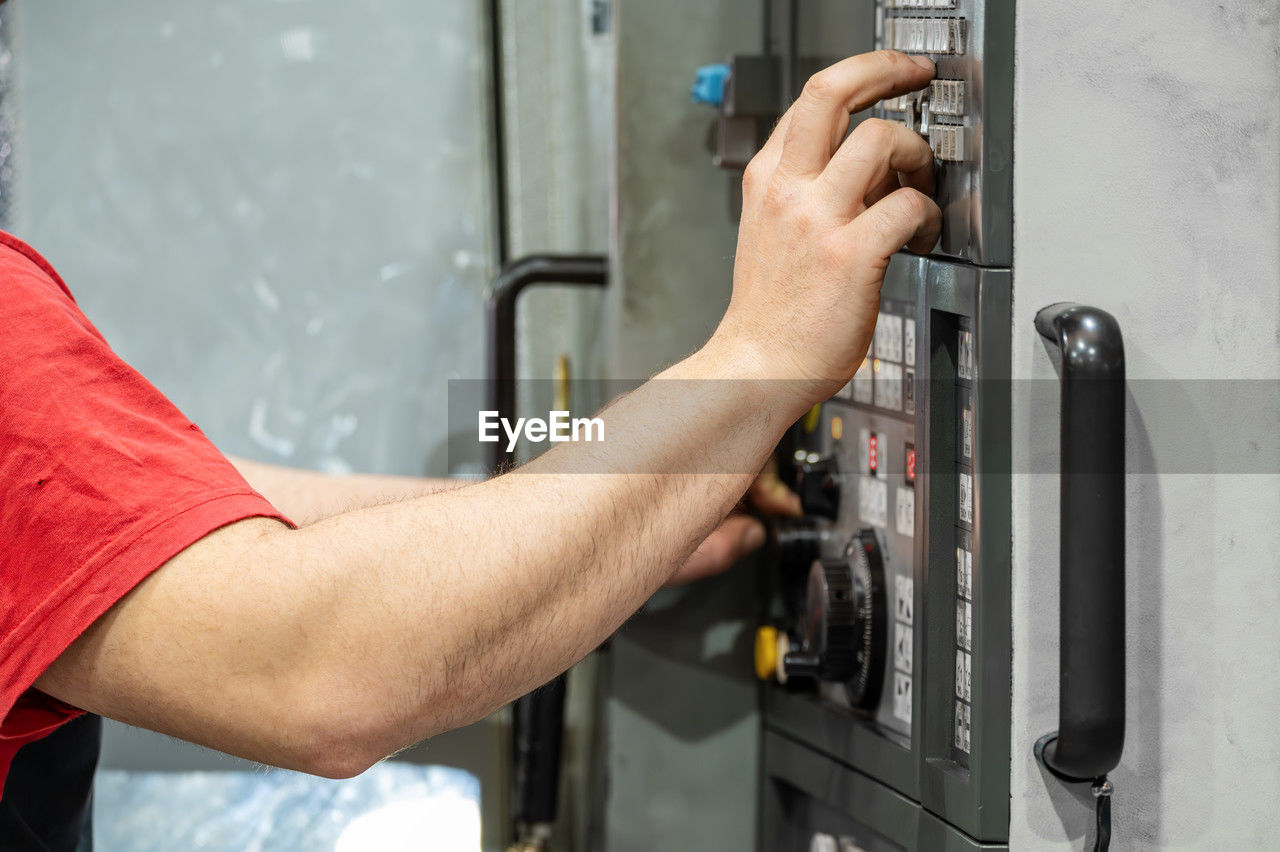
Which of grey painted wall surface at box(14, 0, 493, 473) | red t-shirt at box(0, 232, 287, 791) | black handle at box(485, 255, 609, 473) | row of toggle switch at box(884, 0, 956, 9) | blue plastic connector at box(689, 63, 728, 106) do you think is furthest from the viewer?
grey painted wall surface at box(14, 0, 493, 473)

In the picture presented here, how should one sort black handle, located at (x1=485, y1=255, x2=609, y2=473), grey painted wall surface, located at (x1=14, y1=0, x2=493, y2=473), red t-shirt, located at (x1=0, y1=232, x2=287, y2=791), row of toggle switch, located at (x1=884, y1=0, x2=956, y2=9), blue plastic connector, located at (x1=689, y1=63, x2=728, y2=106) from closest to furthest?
red t-shirt, located at (x1=0, y1=232, x2=287, y2=791), row of toggle switch, located at (x1=884, y1=0, x2=956, y2=9), blue plastic connector, located at (x1=689, y1=63, x2=728, y2=106), black handle, located at (x1=485, y1=255, x2=609, y2=473), grey painted wall surface, located at (x1=14, y1=0, x2=493, y2=473)

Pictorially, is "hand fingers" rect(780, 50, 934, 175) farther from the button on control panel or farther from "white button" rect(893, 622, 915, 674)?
"white button" rect(893, 622, 915, 674)

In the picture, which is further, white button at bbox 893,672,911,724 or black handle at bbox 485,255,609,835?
black handle at bbox 485,255,609,835

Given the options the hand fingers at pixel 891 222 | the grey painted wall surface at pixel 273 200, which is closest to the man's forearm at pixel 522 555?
the hand fingers at pixel 891 222

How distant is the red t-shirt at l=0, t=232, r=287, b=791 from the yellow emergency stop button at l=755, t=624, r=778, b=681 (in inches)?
21.3

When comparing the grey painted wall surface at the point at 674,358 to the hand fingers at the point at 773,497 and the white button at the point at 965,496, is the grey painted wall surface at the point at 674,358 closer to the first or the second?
the hand fingers at the point at 773,497

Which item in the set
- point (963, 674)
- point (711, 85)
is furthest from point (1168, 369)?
point (711, 85)

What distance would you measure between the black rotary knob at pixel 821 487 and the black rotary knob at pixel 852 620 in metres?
0.05

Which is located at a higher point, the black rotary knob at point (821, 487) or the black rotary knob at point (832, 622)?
the black rotary knob at point (821, 487)

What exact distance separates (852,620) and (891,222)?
33 centimetres

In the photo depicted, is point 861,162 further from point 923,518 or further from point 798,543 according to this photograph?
point 798,543

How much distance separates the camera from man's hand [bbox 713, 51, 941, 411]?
729mm

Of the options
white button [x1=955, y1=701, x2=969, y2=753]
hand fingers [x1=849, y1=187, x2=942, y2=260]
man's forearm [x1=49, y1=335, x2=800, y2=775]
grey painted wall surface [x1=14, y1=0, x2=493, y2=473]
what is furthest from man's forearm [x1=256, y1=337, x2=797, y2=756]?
grey painted wall surface [x1=14, y1=0, x2=493, y2=473]

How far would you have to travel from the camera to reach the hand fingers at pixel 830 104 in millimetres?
748
